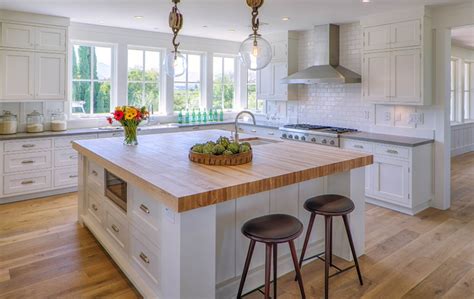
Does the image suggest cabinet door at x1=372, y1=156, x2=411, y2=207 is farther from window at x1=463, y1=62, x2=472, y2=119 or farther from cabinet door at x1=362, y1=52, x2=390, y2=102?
window at x1=463, y1=62, x2=472, y2=119

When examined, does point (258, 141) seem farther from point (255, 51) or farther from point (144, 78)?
point (144, 78)

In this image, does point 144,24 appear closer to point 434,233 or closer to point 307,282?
point 307,282

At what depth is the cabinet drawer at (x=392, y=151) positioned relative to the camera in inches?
169

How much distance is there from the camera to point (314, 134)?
208 inches

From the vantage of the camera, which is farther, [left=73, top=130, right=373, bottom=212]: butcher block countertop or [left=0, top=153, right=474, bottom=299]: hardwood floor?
[left=0, top=153, right=474, bottom=299]: hardwood floor

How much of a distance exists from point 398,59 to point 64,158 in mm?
4767

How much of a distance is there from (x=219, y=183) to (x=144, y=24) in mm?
4318

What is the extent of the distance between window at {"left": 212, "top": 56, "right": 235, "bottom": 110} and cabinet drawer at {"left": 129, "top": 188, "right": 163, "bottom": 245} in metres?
4.97

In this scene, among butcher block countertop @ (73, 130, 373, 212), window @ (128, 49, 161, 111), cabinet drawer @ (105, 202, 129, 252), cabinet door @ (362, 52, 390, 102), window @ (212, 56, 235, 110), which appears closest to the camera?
butcher block countertop @ (73, 130, 373, 212)

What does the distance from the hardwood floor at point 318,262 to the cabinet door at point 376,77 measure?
1.60 metres

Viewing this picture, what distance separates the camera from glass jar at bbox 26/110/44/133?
4973 mm

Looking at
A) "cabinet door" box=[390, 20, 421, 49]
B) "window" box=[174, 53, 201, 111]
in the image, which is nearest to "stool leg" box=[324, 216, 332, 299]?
"cabinet door" box=[390, 20, 421, 49]

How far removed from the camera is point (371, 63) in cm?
488

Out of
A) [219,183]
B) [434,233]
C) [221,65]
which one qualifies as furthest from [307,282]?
[221,65]
